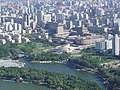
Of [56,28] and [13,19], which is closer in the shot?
[56,28]

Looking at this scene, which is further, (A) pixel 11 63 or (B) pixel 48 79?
(A) pixel 11 63

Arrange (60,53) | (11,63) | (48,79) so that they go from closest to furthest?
(48,79)
(11,63)
(60,53)

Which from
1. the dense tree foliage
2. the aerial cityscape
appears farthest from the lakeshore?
the dense tree foliage

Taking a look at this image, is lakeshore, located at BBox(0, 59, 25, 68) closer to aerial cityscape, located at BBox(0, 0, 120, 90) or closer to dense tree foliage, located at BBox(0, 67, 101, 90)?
aerial cityscape, located at BBox(0, 0, 120, 90)

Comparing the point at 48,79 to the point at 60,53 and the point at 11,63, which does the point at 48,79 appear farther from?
the point at 60,53

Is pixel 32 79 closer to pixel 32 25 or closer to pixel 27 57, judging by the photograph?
pixel 27 57

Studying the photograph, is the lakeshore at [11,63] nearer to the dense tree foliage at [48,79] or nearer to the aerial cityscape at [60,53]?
the aerial cityscape at [60,53]

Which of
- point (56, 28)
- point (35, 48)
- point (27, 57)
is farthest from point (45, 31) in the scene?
point (27, 57)

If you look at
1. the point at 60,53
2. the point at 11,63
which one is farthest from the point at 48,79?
the point at 60,53
